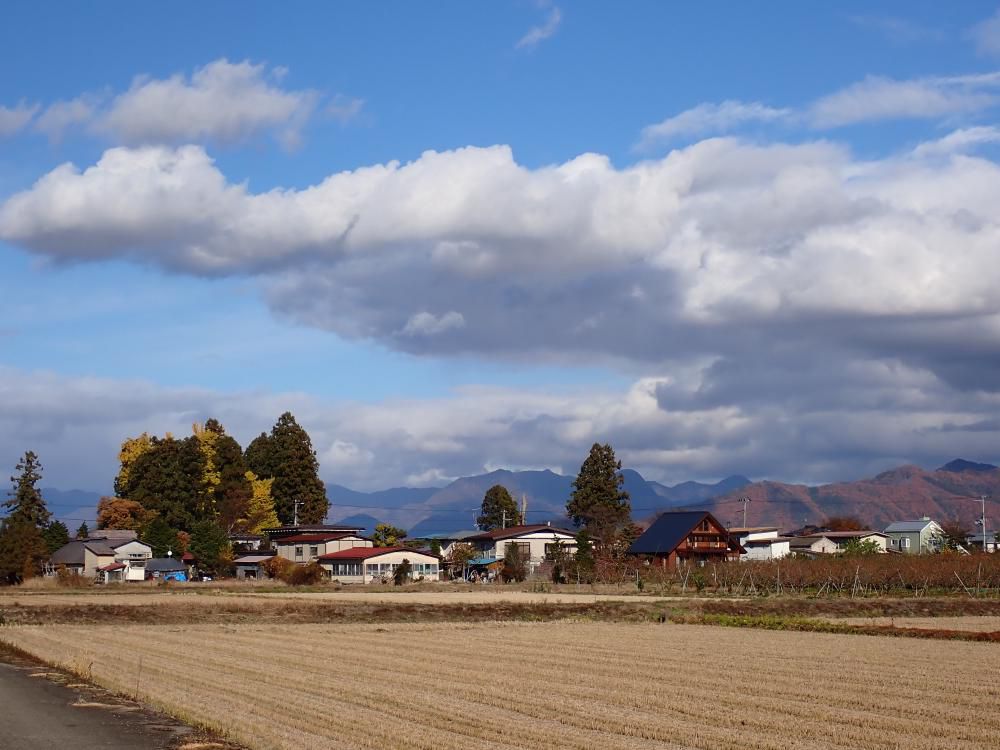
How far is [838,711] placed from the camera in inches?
791

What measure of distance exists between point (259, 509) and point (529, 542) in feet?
104

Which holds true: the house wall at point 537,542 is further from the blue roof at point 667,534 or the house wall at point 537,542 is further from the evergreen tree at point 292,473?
the evergreen tree at point 292,473

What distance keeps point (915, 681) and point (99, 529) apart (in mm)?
105410

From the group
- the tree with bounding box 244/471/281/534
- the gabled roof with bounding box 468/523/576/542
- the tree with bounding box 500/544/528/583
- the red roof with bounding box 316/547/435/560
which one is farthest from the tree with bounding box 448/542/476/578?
the tree with bounding box 244/471/281/534

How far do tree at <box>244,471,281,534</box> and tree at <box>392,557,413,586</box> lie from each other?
98.7ft

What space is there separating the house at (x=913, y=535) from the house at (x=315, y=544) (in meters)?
61.6

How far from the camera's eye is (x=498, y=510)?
151625 mm

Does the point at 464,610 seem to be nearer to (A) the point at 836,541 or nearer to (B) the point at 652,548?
(B) the point at 652,548

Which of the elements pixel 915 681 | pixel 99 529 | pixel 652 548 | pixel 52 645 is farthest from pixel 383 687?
pixel 99 529

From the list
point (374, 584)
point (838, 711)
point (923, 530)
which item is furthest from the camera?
point (923, 530)

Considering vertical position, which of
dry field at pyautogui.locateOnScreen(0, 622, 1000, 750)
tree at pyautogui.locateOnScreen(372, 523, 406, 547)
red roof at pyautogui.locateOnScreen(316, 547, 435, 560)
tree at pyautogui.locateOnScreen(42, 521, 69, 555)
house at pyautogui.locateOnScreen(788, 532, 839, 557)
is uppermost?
tree at pyautogui.locateOnScreen(42, 521, 69, 555)

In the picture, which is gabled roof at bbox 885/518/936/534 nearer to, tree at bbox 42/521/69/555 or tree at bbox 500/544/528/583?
tree at bbox 500/544/528/583

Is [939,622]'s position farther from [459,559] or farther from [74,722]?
[459,559]

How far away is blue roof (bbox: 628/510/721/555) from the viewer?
104 m
